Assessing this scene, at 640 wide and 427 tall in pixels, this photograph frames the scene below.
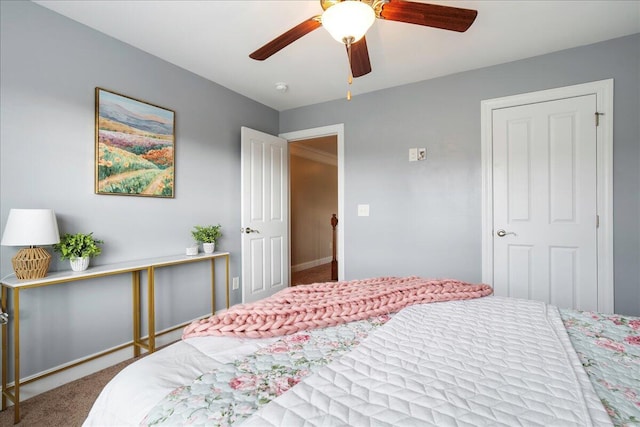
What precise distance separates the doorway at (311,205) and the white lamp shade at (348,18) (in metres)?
3.59

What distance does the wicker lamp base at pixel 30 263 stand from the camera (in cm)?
165

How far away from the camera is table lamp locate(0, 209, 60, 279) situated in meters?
1.58

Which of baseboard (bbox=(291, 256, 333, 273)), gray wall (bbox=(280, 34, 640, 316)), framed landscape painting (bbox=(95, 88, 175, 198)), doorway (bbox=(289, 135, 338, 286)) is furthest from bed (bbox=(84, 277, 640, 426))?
baseboard (bbox=(291, 256, 333, 273))

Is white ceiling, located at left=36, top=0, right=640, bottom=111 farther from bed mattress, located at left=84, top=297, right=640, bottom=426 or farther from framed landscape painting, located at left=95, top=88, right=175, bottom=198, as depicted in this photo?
bed mattress, located at left=84, top=297, right=640, bottom=426

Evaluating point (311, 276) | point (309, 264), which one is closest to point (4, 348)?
point (311, 276)

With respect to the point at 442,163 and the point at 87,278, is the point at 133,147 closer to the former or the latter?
the point at 87,278

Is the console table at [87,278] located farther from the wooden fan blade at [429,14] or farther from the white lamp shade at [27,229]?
the wooden fan blade at [429,14]

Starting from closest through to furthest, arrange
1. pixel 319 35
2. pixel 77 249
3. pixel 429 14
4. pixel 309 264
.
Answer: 1. pixel 429 14
2. pixel 77 249
3. pixel 319 35
4. pixel 309 264

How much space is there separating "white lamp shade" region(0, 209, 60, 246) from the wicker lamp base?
109 millimetres

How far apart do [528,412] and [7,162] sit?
260 cm

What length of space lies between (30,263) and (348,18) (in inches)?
82.6

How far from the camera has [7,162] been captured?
1727 millimetres

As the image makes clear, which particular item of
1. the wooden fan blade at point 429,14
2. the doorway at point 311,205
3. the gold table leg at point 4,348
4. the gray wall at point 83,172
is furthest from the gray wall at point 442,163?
the gold table leg at point 4,348

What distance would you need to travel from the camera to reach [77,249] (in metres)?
1.88
